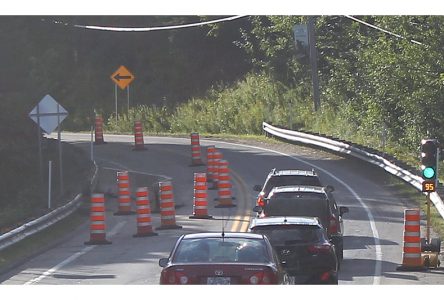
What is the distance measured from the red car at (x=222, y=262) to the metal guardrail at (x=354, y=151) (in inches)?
520

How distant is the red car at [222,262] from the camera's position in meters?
14.1

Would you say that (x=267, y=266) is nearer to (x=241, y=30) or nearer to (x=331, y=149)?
(x=331, y=149)

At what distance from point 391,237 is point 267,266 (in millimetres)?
11357

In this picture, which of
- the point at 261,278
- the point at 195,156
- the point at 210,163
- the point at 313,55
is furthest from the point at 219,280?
the point at 313,55

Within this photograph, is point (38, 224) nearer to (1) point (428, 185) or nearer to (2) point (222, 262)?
(1) point (428, 185)

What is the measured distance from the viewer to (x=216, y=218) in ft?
93.7

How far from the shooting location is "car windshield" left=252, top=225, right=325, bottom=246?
59.1ft

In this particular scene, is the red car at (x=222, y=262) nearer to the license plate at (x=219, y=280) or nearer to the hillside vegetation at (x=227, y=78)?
the license plate at (x=219, y=280)

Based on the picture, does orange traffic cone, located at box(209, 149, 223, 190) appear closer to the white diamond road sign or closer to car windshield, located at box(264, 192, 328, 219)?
the white diamond road sign

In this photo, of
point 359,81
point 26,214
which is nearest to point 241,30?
point 359,81

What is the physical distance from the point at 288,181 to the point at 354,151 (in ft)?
45.2

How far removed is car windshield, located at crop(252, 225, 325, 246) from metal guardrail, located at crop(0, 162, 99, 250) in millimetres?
6277

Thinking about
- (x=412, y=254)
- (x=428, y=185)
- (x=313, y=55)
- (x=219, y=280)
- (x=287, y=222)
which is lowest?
(x=412, y=254)
